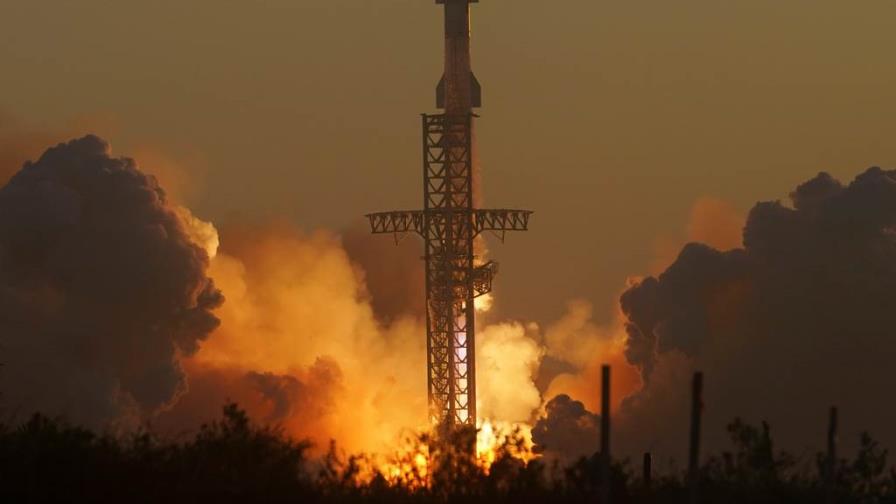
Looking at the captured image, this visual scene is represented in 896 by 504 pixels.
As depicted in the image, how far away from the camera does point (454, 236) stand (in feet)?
499

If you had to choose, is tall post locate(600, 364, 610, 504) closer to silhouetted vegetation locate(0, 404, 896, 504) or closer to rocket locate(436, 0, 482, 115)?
silhouetted vegetation locate(0, 404, 896, 504)

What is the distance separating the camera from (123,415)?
477 ft

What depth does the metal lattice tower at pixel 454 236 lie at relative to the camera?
491 ft

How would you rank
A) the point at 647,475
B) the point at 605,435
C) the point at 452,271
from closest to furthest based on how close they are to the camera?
the point at 605,435 < the point at 647,475 < the point at 452,271

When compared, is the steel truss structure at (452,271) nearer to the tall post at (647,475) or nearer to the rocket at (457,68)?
the rocket at (457,68)

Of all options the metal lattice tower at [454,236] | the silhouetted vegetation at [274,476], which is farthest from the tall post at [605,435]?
the metal lattice tower at [454,236]

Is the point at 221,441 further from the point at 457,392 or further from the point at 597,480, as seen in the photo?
the point at 457,392

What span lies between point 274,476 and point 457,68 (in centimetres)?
9187

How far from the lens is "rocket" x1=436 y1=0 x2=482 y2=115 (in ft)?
500

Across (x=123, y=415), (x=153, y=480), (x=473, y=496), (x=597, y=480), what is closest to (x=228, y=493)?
(x=153, y=480)

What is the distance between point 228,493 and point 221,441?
4.52 m

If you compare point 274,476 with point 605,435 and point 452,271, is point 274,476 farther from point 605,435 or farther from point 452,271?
point 452,271

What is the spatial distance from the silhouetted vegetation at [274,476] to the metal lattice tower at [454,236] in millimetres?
80680

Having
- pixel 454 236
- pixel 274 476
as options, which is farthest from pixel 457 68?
pixel 274 476
